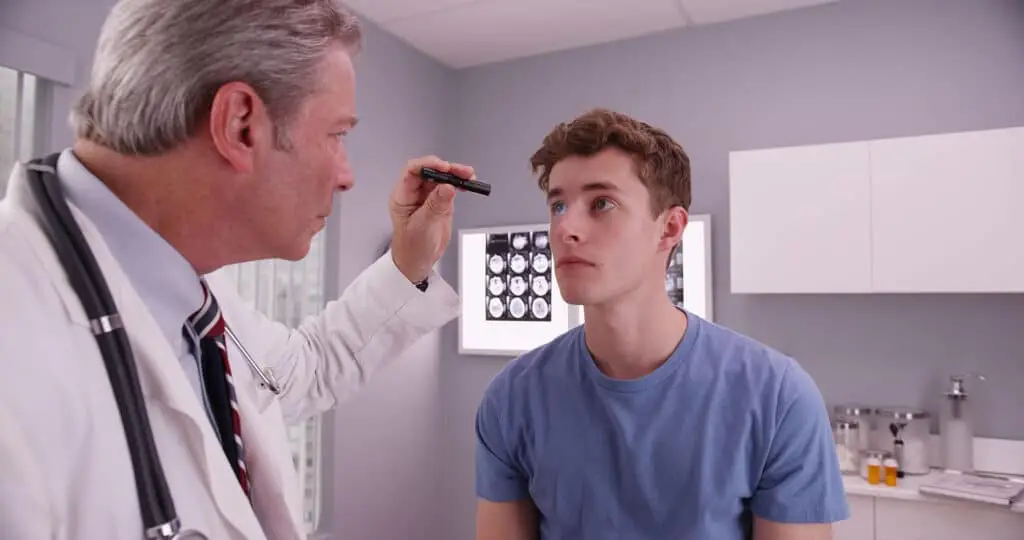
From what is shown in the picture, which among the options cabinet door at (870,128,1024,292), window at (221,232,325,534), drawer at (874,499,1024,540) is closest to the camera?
drawer at (874,499,1024,540)

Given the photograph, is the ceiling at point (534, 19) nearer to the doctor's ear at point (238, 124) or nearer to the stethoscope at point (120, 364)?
the doctor's ear at point (238, 124)

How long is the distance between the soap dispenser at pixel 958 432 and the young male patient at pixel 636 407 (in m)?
1.54

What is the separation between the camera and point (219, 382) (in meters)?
0.90

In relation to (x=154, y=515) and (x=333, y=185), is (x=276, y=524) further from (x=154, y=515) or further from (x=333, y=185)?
(x=333, y=185)

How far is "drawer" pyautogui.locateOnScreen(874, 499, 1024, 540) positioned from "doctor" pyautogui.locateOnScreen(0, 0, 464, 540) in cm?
208

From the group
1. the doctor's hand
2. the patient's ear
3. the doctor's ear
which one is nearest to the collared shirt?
the doctor's ear

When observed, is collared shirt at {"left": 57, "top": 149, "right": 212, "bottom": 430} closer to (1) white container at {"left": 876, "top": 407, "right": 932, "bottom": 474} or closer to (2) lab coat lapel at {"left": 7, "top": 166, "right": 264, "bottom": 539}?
(2) lab coat lapel at {"left": 7, "top": 166, "right": 264, "bottom": 539}

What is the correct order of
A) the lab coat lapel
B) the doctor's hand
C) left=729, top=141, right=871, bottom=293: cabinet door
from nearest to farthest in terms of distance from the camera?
the lab coat lapel < the doctor's hand < left=729, top=141, right=871, bottom=293: cabinet door

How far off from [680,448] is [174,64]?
104 cm

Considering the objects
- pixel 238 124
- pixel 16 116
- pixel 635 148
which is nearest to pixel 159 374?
pixel 238 124

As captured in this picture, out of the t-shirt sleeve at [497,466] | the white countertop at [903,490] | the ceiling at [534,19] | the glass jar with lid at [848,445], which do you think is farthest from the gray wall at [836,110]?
the t-shirt sleeve at [497,466]

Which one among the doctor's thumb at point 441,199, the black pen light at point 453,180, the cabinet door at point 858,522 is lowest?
the cabinet door at point 858,522

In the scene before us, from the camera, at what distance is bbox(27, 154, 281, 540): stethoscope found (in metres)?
0.63

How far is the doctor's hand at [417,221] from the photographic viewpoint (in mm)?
1317
